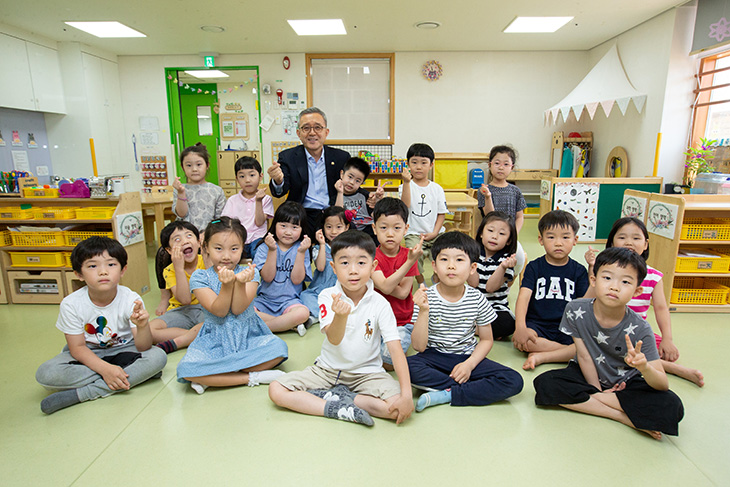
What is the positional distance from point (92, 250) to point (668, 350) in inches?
110

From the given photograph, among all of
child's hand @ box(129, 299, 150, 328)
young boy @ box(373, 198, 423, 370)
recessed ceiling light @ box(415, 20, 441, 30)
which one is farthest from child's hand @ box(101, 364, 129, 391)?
recessed ceiling light @ box(415, 20, 441, 30)

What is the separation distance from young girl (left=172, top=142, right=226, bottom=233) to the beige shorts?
1720mm

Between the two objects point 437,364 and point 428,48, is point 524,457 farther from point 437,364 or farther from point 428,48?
point 428,48

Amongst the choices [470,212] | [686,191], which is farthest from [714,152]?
[470,212]

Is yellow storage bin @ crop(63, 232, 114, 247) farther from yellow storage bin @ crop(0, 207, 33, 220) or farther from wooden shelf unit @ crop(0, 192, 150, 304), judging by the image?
yellow storage bin @ crop(0, 207, 33, 220)

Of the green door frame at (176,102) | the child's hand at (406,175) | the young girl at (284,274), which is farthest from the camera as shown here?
the green door frame at (176,102)

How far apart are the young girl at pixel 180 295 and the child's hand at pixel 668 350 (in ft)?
8.27

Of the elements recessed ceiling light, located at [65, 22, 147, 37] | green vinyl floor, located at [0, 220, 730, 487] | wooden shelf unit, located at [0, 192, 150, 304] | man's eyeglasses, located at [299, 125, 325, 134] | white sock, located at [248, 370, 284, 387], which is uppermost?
recessed ceiling light, located at [65, 22, 147, 37]

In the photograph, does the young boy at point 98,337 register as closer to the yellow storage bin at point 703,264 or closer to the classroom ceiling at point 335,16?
the yellow storage bin at point 703,264

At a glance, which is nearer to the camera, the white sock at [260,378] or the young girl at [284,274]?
the white sock at [260,378]

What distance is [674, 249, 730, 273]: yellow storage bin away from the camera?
112 inches

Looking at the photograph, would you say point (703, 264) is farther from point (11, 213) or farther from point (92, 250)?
point (11, 213)

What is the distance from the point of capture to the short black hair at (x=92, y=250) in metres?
1.82

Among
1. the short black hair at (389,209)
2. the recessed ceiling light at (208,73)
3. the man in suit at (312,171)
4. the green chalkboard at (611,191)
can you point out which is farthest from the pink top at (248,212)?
the recessed ceiling light at (208,73)
